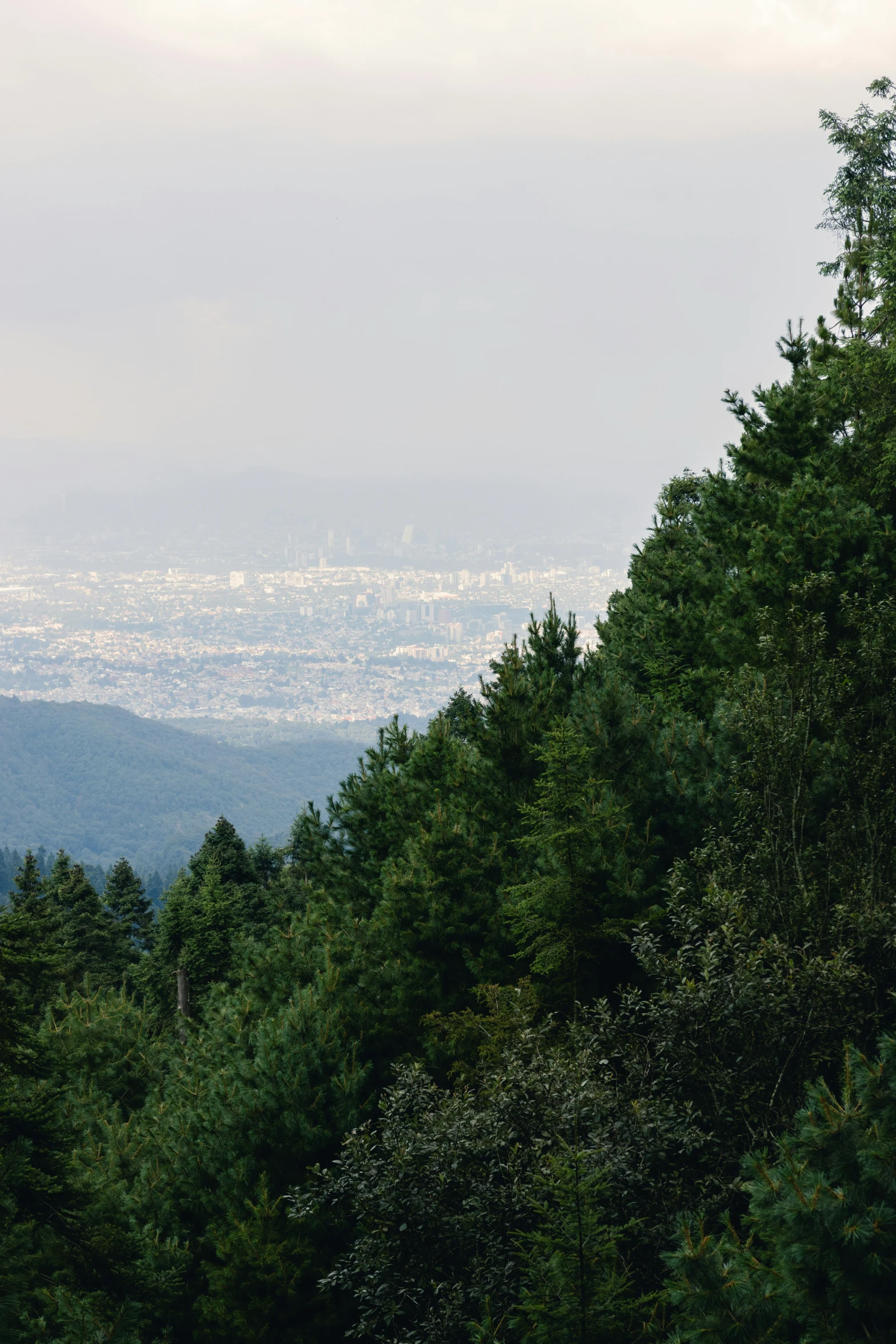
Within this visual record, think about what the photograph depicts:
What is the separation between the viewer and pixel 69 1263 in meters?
8.74

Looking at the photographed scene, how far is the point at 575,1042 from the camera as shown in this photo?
7777mm

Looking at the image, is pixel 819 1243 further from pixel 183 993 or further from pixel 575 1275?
pixel 183 993

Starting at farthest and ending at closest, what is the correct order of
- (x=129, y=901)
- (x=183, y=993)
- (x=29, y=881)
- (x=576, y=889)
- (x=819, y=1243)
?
(x=129, y=901), (x=29, y=881), (x=183, y=993), (x=576, y=889), (x=819, y=1243)

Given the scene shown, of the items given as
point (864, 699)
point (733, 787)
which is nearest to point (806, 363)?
point (733, 787)

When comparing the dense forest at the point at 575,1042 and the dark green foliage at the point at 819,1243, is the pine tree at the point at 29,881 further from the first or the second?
the dark green foliage at the point at 819,1243

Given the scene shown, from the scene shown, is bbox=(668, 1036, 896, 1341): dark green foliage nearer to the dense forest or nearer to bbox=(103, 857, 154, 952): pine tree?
the dense forest

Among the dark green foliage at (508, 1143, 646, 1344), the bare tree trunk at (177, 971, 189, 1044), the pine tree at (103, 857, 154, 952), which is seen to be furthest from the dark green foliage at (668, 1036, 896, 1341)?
the pine tree at (103, 857, 154, 952)

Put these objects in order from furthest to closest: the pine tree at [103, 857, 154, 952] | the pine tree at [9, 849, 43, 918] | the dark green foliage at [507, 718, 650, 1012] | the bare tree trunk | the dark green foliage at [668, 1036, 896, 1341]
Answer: the pine tree at [103, 857, 154, 952] → the pine tree at [9, 849, 43, 918] → the bare tree trunk → the dark green foliage at [507, 718, 650, 1012] → the dark green foliage at [668, 1036, 896, 1341]

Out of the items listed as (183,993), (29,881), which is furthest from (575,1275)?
(29,881)

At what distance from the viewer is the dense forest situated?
6.14m

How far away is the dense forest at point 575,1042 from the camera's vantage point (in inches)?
242

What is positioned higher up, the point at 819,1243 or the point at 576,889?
the point at 576,889

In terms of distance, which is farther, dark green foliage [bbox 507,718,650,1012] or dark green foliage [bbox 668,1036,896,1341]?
dark green foliage [bbox 507,718,650,1012]

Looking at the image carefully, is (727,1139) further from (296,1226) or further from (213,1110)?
(213,1110)
